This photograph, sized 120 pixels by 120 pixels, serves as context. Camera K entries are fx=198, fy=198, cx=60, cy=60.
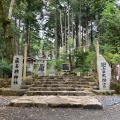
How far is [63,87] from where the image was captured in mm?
7484

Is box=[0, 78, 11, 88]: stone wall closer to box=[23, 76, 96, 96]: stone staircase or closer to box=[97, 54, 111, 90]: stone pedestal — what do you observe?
box=[23, 76, 96, 96]: stone staircase

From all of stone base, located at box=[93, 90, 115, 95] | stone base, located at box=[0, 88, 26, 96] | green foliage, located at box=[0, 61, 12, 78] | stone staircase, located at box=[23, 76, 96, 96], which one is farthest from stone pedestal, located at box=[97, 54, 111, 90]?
green foliage, located at box=[0, 61, 12, 78]

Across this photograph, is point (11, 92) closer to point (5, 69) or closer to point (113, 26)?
point (5, 69)

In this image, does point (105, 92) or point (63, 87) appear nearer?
point (105, 92)

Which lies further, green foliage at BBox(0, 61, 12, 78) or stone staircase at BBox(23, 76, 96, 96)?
green foliage at BBox(0, 61, 12, 78)

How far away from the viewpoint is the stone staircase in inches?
260

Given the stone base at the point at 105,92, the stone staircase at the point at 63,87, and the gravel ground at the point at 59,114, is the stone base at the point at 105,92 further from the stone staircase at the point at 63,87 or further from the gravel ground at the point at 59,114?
the gravel ground at the point at 59,114

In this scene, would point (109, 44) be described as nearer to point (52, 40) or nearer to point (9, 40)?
point (9, 40)

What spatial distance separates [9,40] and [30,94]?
375 centimetres

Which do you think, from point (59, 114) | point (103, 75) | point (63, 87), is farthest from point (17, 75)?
point (59, 114)

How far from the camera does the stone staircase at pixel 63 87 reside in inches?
260

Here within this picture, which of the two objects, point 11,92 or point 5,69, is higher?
point 5,69

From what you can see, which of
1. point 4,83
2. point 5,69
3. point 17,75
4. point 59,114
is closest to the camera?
point 59,114

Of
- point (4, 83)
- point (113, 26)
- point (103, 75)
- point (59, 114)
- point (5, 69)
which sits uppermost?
point (113, 26)
